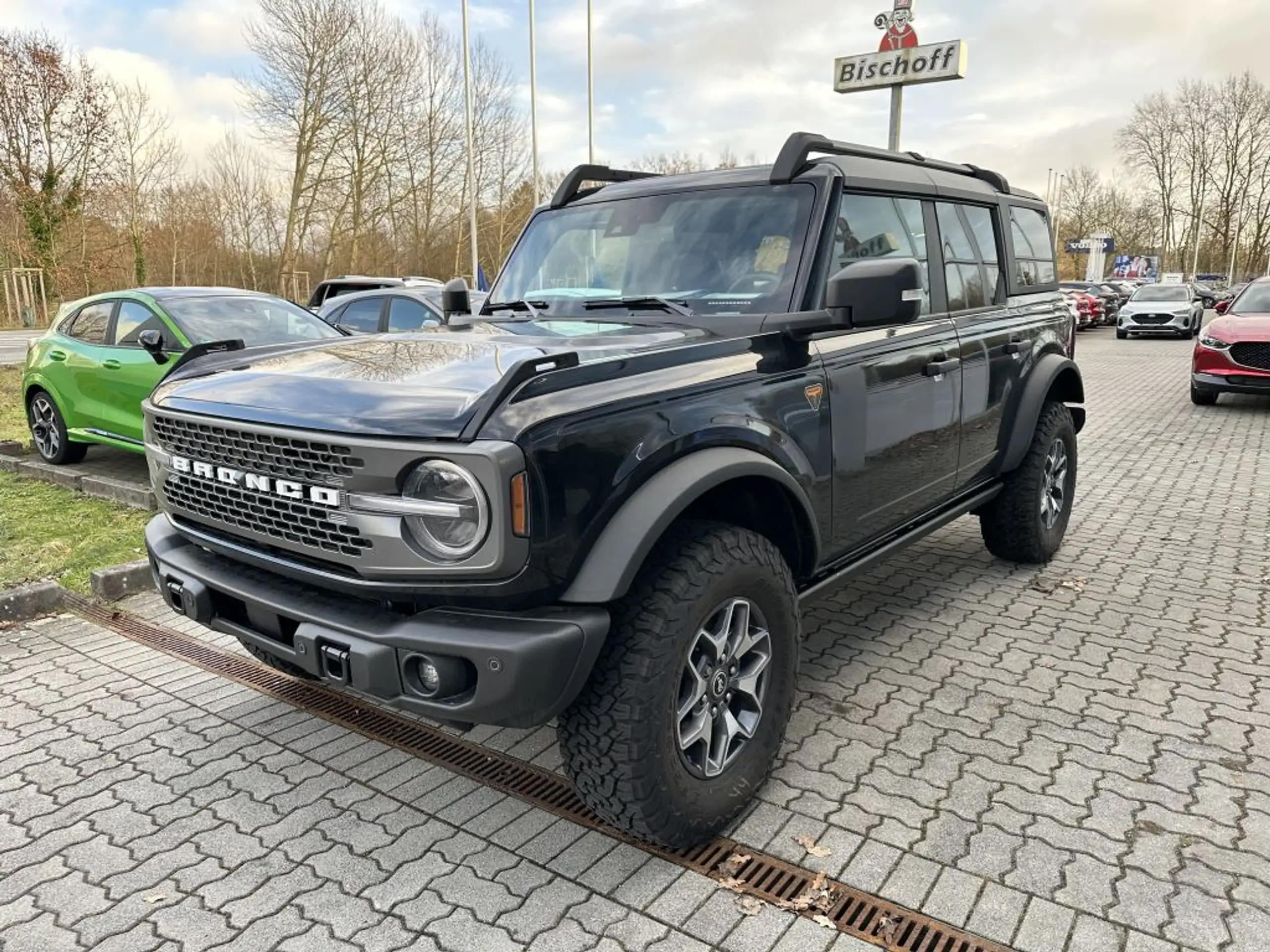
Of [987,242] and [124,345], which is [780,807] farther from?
[124,345]

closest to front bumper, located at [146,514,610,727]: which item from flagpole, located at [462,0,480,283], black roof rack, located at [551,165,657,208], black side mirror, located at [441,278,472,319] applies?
black side mirror, located at [441,278,472,319]

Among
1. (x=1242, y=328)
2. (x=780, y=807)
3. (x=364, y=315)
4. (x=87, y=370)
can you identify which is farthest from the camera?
(x=1242, y=328)

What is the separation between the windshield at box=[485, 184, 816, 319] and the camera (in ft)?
10.7

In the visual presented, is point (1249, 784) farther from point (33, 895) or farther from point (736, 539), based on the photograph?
point (33, 895)

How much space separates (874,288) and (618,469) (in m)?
1.10

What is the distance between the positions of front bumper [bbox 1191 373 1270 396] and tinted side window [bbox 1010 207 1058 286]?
7.19 m

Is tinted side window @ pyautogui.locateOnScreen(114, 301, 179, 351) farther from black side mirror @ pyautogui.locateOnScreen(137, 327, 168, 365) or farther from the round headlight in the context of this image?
the round headlight

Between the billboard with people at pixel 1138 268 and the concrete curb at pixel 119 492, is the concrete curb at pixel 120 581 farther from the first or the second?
the billboard with people at pixel 1138 268

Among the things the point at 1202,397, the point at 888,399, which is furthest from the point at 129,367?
the point at 1202,397

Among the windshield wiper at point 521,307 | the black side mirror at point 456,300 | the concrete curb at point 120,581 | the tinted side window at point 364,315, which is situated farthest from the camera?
the tinted side window at point 364,315

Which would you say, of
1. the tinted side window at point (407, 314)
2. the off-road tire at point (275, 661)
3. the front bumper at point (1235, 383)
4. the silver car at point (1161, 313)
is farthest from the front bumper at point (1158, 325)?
the off-road tire at point (275, 661)

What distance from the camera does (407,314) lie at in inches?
374

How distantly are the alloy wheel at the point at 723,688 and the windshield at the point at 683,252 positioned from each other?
3.73 ft

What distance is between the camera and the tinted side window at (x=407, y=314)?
9.29 metres
